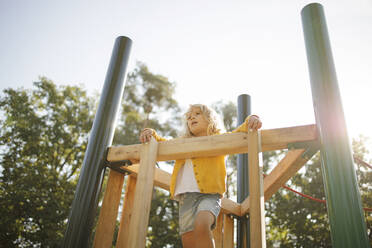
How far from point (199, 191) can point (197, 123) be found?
0.75 meters

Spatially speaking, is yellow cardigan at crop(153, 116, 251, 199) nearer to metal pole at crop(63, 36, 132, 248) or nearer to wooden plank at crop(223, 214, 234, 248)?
metal pole at crop(63, 36, 132, 248)

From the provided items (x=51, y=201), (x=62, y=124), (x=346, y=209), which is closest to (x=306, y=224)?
(x=51, y=201)

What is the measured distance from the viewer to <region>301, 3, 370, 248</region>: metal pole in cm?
152

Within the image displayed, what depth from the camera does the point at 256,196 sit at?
159cm

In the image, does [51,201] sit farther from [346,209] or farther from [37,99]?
[346,209]

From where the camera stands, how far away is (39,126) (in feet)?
50.2

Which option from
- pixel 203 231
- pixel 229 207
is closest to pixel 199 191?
pixel 203 231

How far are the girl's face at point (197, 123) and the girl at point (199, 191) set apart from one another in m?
0.36

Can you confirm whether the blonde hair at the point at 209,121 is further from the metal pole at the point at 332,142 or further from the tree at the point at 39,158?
the tree at the point at 39,158

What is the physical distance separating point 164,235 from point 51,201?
6.04m

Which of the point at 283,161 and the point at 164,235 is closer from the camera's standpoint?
the point at 283,161

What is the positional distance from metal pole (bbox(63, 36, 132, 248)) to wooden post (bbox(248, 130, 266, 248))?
1452 mm

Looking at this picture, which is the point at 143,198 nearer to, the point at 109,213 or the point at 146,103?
the point at 109,213

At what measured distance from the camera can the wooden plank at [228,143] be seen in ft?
6.33
